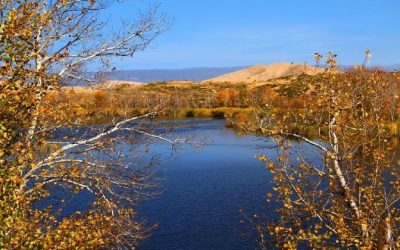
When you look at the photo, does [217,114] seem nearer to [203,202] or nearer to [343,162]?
[203,202]

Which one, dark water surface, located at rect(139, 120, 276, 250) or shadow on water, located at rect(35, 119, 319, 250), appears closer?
shadow on water, located at rect(35, 119, 319, 250)

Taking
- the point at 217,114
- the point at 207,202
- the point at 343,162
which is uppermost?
the point at 343,162

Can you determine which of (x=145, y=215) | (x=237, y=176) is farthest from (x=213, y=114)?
(x=145, y=215)

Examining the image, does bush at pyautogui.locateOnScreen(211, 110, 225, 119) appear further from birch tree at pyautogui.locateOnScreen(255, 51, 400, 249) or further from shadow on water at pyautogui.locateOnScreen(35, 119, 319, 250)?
birch tree at pyautogui.locateOnScreen(255, 51, 400, 249)

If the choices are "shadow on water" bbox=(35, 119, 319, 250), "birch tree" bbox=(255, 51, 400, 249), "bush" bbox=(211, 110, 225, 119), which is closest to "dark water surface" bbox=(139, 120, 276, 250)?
"shadow on water" bbox=(35, 119, 319, 250)

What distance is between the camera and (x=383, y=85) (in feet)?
36.8

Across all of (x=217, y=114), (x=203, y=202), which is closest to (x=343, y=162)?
(x=203, y=202)

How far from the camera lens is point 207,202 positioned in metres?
35.4

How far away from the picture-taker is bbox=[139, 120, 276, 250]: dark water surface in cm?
2745

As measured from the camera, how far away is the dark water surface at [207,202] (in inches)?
1081

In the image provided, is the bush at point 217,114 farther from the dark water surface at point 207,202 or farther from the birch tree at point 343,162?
the birch tree at point 343,162

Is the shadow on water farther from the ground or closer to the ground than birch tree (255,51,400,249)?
closer to the ground

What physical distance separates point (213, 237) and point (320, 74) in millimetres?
17760

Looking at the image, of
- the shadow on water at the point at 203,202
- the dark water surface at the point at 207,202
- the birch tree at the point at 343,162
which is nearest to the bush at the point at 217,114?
the dark water surface at the point at 207,202
